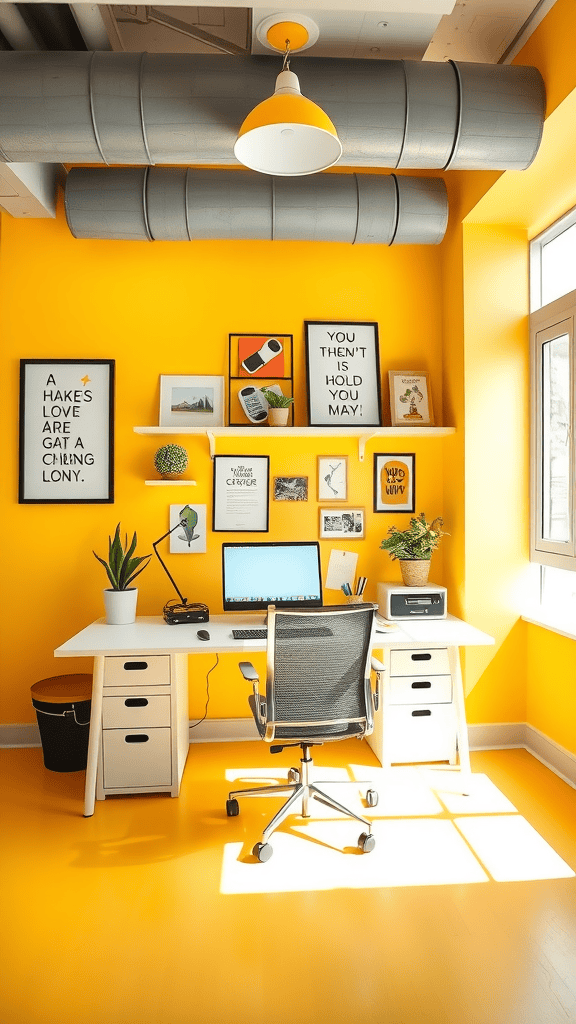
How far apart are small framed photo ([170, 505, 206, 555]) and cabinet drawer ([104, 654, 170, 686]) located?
2.77ft

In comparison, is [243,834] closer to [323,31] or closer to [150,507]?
[150,507]

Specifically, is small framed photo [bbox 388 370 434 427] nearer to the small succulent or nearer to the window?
the window

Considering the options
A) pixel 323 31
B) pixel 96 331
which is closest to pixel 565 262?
pixel 323 31

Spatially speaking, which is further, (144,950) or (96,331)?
(96,331)

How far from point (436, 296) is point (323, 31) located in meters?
1.88

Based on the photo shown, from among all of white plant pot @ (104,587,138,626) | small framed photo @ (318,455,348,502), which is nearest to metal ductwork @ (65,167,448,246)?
small framed photo @ (318,455,348,502)

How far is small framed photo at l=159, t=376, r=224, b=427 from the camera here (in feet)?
12.9

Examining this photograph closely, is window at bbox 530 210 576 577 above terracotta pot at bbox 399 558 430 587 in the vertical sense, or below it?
above

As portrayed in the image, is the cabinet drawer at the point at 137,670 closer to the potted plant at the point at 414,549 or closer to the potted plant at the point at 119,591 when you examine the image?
the potted plant at the point at 119,591

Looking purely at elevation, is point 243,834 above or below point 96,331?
below

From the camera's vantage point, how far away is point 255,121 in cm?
215

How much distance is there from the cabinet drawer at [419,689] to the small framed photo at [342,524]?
3.12ft

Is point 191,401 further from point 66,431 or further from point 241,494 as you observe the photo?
point 66,431

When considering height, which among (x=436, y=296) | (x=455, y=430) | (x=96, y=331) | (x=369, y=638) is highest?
(x=436, y=296)
